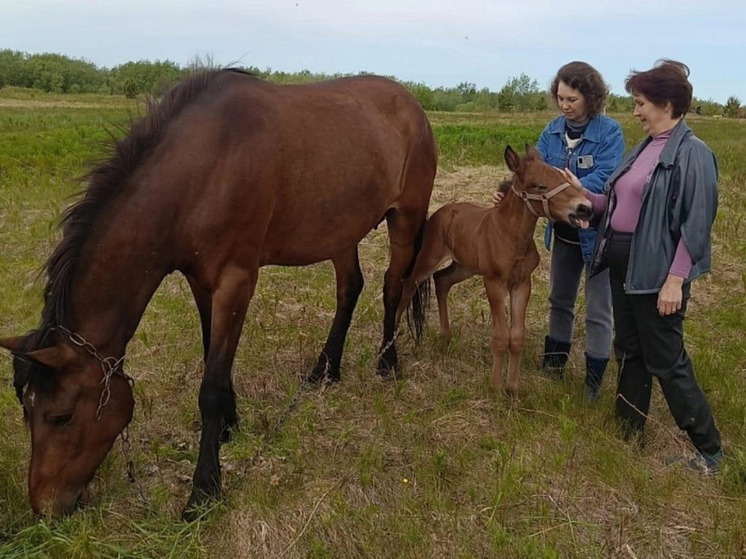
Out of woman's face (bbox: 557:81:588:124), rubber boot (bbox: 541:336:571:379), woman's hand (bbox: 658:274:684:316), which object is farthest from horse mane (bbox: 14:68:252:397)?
rubber boot (bbox: 541:336:571:379)

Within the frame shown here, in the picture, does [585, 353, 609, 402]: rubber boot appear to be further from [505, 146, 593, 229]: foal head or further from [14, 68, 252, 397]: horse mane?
[14, 68, 252, 397]: horse mane

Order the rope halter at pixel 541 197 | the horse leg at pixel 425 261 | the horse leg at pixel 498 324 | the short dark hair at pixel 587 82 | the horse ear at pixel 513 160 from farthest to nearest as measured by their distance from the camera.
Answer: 1. the horse leg at pixel 425 261
2. the horse leg at pixel 498 324
3. the short dark hair at pixel 587 82
4. the horse ear at pixel 513 160
5. the rope halter at pixel 541 197

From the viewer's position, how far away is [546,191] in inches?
151

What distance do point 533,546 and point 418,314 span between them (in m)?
2.73

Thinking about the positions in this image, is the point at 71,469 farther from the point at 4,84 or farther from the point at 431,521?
the point at 4,84

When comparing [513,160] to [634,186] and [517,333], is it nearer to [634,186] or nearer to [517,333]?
[634,186]

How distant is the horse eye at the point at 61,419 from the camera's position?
287 centimetres

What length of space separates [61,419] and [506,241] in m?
2.73

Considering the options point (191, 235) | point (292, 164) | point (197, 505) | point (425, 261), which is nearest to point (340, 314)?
point (425, 261)

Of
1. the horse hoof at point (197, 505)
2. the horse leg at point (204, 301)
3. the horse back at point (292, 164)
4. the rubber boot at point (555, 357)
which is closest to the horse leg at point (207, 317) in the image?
the horse leg at point (204, 301)

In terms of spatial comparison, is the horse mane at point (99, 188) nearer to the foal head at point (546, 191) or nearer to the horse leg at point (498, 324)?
the foal head at point (546, 191)

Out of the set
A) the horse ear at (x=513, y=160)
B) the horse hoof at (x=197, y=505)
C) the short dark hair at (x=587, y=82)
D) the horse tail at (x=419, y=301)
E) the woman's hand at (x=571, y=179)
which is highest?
the short dark hair at (x=587, y=82)

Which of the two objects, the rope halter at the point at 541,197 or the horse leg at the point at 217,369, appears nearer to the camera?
the horse leg at the point at 217,369

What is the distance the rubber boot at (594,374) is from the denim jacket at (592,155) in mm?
735
